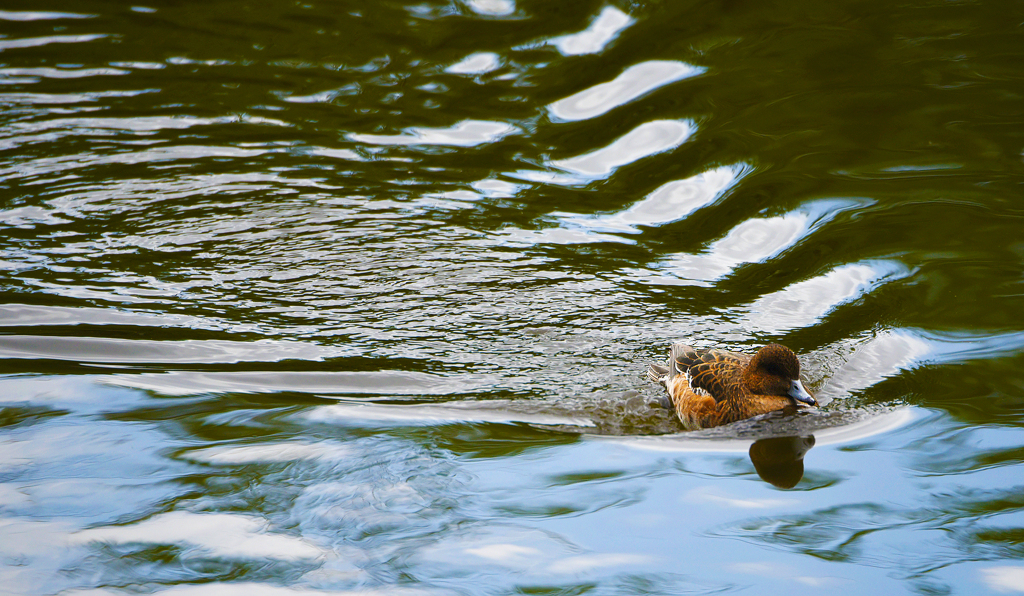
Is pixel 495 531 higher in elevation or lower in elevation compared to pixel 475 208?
lower

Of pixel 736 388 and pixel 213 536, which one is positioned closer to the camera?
pixel 213 536

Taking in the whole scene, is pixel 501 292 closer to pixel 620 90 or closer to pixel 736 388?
pixel 736 388

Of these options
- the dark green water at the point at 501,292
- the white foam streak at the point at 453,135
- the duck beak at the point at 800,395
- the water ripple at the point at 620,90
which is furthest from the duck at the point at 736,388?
the water ripple at the point at 620,90

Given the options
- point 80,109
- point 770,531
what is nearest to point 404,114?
point 80,109

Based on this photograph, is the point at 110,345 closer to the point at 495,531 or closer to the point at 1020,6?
the point at 495,531

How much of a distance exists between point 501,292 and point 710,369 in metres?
1.99

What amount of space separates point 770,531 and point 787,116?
19.3 ft

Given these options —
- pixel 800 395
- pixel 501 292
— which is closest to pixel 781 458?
pixel 800 395

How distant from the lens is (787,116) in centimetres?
927

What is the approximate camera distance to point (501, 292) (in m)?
7.05

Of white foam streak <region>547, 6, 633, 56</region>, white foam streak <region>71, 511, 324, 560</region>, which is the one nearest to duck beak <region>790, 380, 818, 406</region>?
white foam streak <region>71, 511, 324, 560</region>

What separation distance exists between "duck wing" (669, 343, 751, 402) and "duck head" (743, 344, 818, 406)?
0.14 metres

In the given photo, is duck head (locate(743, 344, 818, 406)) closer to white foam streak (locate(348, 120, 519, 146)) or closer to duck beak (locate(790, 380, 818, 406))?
duck beak (locate(790, 380, 818, 406))

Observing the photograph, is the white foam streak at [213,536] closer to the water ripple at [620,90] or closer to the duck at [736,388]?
the duck at [736,388]
